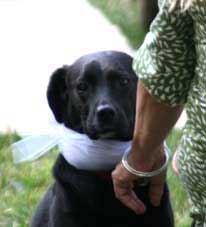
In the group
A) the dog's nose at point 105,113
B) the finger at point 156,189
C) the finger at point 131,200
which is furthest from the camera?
the dog's nose at point 105,113

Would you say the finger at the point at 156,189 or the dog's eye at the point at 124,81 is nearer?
the finger at the point at 156,189

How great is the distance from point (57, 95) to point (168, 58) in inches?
50.0

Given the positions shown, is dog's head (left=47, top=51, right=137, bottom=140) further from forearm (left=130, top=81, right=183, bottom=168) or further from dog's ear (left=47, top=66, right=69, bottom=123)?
forearm (left=130, top=81, right=183, bottom=168)

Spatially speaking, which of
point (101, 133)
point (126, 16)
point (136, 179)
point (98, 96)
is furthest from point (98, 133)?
point (126, 16)

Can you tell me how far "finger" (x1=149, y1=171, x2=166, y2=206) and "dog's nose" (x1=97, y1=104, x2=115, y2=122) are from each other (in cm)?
30

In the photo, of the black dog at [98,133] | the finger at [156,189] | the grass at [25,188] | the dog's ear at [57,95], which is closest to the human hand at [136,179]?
the finger at [156,189]

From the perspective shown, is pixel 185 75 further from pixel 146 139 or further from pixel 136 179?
pixel 136 179

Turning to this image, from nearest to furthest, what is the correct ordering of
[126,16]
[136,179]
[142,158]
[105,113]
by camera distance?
[142,158]
[136,179]
[105,113]
[126,16]

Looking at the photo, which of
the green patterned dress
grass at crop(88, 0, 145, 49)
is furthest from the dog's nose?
grass at crop(88, 0, 145, 49)

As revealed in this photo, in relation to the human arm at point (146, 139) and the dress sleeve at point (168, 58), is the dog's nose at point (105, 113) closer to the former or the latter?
the human arm at point (146, 139)

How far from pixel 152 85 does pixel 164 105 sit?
8 centimetres

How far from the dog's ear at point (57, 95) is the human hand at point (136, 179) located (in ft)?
1.83

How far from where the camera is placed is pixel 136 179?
304 cm

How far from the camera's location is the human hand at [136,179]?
2.93 m
